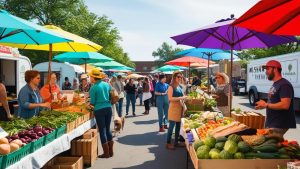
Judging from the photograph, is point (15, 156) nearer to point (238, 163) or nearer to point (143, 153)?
point (238, 163)

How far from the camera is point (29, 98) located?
6758 mm

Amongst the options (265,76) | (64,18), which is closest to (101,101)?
(265,76)

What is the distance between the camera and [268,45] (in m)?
8.91

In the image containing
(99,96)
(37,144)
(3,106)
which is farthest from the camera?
(3,106)

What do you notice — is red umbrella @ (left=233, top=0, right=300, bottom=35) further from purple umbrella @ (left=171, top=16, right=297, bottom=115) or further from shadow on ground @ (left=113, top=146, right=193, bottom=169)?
shadow on ground @ (left=113, top=146, right=193, bottom=169)

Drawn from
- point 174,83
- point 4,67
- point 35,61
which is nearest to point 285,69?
point 174,83

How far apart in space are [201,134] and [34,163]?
9.35 ft

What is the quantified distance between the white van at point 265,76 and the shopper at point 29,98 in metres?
12.5

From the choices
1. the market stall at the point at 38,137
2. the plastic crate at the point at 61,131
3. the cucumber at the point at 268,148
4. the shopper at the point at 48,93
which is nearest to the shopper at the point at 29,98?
the market stall at the point at 38,137

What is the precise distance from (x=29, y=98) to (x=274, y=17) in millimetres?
4634

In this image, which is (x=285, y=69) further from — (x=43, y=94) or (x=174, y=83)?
(x=43, y=94)

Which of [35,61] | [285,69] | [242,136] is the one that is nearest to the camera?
[242,136]

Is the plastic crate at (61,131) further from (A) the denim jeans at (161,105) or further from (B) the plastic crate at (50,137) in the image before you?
(A) the denim jeans at (161,105)

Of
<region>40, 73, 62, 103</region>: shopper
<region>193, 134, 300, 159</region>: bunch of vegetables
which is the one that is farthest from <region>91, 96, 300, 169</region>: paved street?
<region>193, 134, 300, 159</region>: bunch of vegetables
